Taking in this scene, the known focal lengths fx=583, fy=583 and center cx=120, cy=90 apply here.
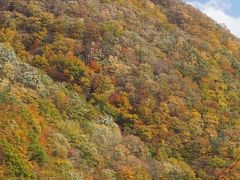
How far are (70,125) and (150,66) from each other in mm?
23285

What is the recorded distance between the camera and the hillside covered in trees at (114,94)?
168 feet

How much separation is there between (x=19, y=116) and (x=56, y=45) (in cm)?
2732

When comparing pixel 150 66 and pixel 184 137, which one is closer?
pixel 184 137

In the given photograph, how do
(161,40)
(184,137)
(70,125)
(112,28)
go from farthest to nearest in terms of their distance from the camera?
(161,40)
(112,28)
(184,137)
(70,125)

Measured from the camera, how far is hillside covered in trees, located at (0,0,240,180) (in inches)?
2019

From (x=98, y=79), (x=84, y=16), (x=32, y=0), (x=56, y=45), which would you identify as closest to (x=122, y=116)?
(x=98, y=79)

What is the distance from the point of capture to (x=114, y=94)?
7200 cm

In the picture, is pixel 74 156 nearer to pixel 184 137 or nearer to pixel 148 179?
pixel 148 179

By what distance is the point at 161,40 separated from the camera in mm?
86188

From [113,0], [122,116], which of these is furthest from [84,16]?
[122,116]

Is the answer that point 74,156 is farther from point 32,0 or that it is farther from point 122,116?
point 32,0

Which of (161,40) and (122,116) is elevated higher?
(161,40)

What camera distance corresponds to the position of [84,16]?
8256 centimetres

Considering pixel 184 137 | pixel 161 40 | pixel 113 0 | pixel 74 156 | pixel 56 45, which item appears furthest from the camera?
pixel 113 0
